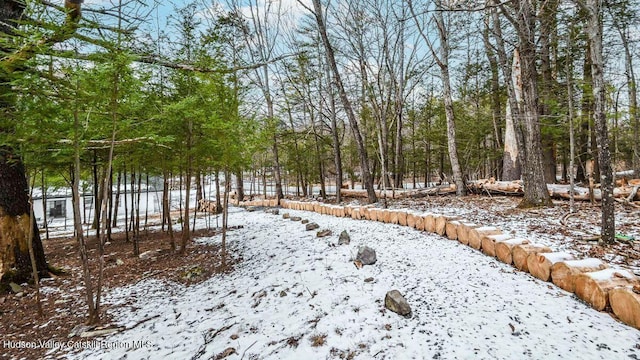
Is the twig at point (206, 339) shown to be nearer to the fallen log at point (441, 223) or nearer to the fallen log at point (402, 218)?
the fallen log at point (441, 223)

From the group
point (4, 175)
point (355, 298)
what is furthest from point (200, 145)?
point (355, 298)

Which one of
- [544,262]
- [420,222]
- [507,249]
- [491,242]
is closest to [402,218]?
[420,222]

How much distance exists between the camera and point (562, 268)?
2.51 meters

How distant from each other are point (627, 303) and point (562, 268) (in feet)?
1.86

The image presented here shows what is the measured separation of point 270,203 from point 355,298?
10234mm

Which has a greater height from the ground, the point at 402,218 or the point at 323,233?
the point at 402,218

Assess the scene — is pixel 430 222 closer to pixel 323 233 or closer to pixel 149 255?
pixel 323 233

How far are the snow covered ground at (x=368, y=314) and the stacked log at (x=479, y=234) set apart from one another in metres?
0.12

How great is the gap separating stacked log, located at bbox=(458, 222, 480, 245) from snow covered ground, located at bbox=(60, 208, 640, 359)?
129 mm

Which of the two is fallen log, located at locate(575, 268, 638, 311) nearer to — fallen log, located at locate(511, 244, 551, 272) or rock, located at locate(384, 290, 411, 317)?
fallen log, located at locate(511, 244, 551, 272)

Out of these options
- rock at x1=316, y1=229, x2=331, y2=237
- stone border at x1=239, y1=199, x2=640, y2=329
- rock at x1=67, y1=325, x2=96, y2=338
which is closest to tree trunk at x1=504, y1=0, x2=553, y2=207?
stone border at x1=239, y1=199, x2=640, y2=329

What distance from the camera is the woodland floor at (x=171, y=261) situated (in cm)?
306

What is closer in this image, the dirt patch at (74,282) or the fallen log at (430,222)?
the dirt patch at (74,282)

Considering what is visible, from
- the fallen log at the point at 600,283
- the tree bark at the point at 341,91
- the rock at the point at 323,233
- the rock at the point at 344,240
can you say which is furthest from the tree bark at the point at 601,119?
the tree bark at the point at 341,91
